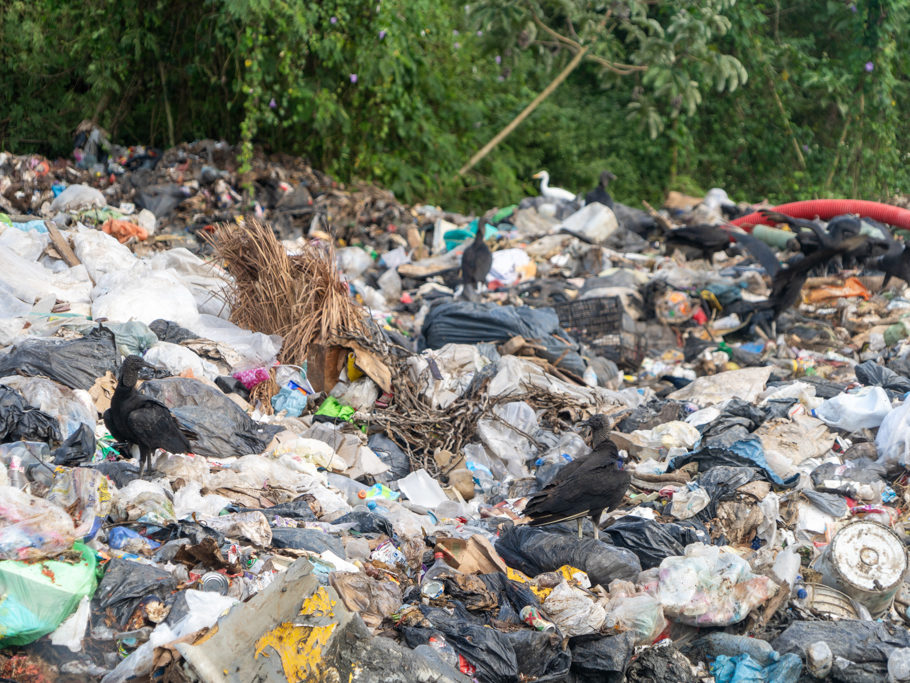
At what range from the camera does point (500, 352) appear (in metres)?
6.88

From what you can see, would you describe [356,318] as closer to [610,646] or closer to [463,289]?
[463,289]

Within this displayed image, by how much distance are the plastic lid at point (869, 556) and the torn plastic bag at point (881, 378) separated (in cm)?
231

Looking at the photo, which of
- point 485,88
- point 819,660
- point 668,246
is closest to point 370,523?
point 819,660

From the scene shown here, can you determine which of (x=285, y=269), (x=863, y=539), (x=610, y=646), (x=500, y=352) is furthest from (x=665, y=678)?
(x=285, y=269)

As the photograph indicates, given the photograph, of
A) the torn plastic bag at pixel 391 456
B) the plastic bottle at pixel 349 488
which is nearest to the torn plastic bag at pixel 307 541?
the plastic bottle at pixel 349 488

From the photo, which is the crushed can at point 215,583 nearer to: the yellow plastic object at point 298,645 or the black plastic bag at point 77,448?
the yellow plastic object at point 298,645

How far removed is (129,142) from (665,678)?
414 inches

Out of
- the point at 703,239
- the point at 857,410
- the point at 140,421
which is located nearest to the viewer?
the point at 140,421

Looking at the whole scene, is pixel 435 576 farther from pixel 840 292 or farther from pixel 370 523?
pixel 840 292

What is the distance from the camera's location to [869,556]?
4.10 metres

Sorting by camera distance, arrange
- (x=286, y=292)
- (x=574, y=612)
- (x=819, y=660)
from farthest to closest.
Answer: (x=286, y=292), (x=574, y=612), (x=819, y=660)

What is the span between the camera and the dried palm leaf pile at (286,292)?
6379 mm

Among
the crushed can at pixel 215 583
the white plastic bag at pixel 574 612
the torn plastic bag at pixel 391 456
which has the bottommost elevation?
the torn plastic bag at pixel 391 456

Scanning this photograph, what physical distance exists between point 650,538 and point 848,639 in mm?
920
